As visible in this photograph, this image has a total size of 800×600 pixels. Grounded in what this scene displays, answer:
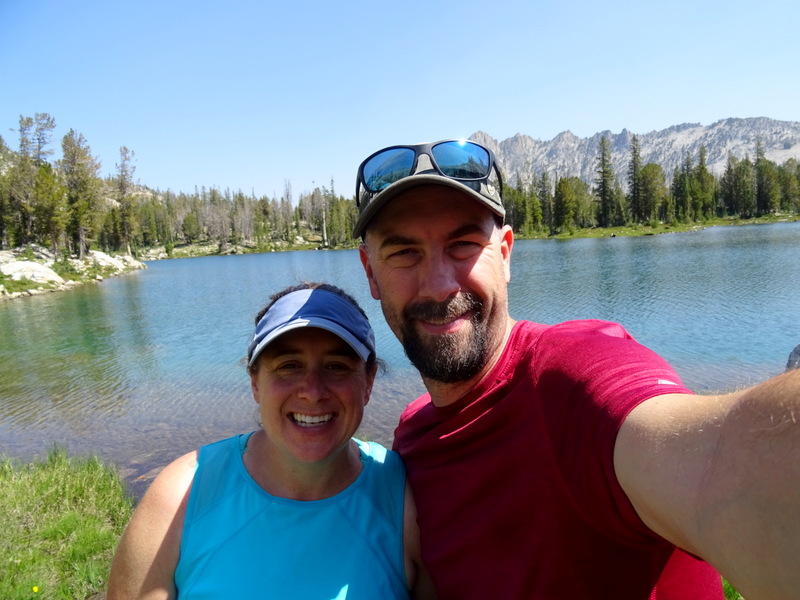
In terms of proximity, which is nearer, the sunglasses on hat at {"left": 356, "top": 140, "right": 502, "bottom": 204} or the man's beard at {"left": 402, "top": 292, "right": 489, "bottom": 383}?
the man's beard at {"left": 402, "top": 292, "right": 489, "bottom": 383}

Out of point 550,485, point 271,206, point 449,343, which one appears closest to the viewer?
point 550,485

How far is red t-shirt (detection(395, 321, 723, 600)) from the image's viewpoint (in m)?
1.41

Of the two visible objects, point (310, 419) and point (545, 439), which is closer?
point (545, 439)

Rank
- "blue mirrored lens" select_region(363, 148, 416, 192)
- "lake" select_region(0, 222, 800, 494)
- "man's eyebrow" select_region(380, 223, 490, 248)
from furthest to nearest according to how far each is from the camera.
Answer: "lake" select_region(0, 222, 800, 494), "blue mirrored lens" select_region(363, 148, 416, 192), "man's eyebrow" select_region(380, 223, 490, 248)

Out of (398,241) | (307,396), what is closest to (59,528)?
(307,396)

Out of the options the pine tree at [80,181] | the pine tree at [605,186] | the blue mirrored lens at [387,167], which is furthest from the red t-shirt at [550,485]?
the pine tree at [605,186]

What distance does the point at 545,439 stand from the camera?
1.66m

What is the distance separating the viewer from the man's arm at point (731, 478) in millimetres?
793

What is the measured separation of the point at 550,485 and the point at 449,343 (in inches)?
31.0

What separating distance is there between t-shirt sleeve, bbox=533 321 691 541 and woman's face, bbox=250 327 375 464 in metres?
1.11

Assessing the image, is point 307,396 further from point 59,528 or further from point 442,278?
point 59,528

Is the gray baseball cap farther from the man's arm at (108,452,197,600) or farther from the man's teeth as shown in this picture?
the man's arm at (108,452,197,600)

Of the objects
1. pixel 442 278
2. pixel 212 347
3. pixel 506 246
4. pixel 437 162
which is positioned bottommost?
pixel 212 347

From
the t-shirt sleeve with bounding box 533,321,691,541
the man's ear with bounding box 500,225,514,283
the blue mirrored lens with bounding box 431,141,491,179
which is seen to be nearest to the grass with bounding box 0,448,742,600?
the man's ear with bounding box 500,225,514,283
